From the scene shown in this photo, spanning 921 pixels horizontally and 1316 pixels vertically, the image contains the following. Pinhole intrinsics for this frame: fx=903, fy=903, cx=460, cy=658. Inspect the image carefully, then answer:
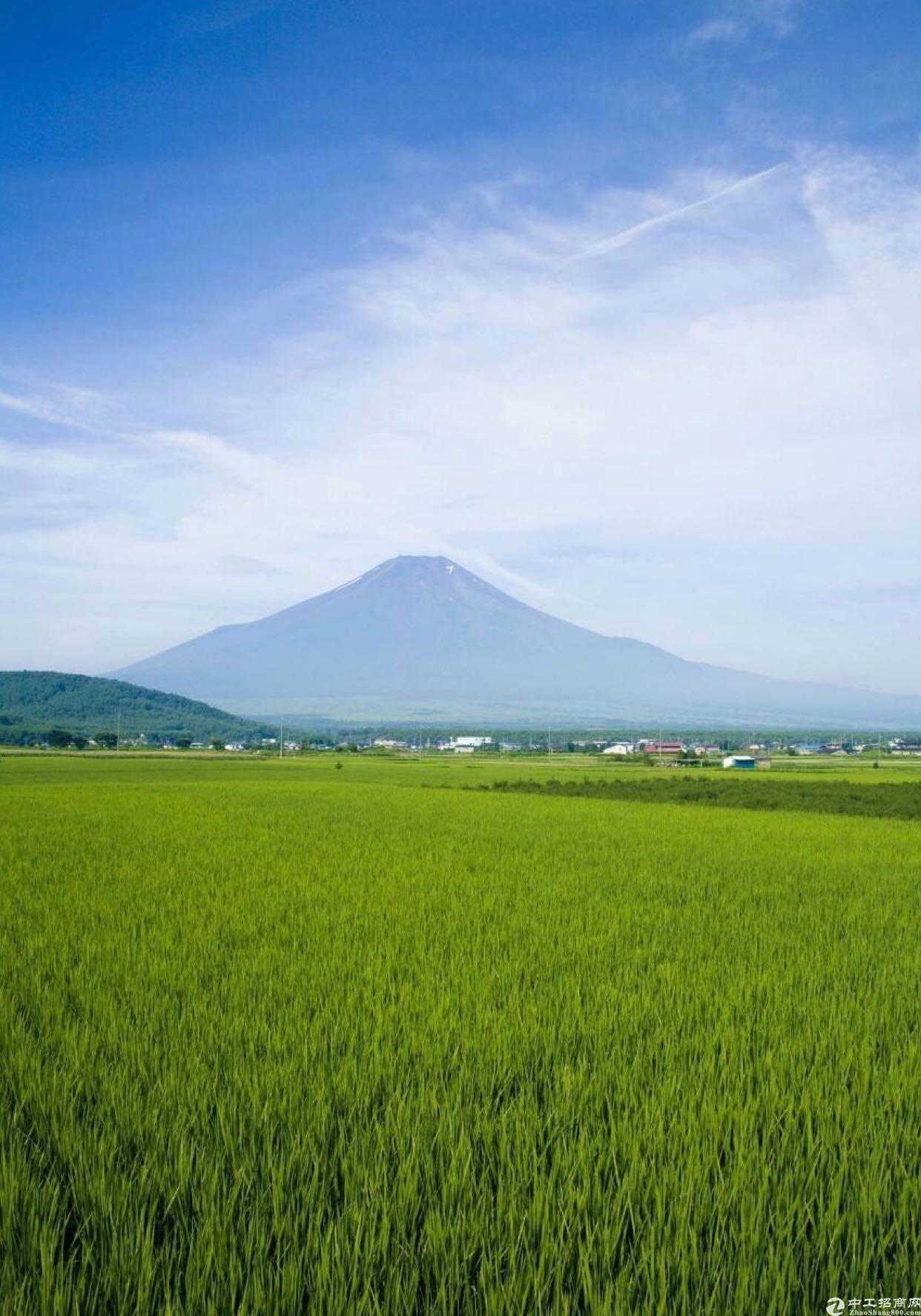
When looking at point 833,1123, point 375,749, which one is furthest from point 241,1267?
point 375,749

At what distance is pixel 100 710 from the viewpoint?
5251 inches

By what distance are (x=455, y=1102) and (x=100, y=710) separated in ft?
462

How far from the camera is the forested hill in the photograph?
123625 mm

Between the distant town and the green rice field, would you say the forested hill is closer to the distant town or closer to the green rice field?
the distant town

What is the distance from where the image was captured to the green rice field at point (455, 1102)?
2141 mm

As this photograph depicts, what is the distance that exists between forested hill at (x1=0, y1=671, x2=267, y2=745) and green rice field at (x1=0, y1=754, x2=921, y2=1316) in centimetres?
11792

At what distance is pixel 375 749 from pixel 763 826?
85.6 m

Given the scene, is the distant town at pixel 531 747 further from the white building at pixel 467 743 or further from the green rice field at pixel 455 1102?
the green rice field at pixel 455 1102

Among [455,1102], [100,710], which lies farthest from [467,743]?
[455,1102]

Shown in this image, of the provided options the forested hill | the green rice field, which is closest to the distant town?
the forested hill

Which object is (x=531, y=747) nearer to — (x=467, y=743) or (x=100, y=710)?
(x=467, y=743)

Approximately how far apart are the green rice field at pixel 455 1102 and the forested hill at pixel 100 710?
11792 cm

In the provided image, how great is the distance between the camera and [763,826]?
16.2 m

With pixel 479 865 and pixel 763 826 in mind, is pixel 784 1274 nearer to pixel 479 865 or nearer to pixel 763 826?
pixel 479 865
